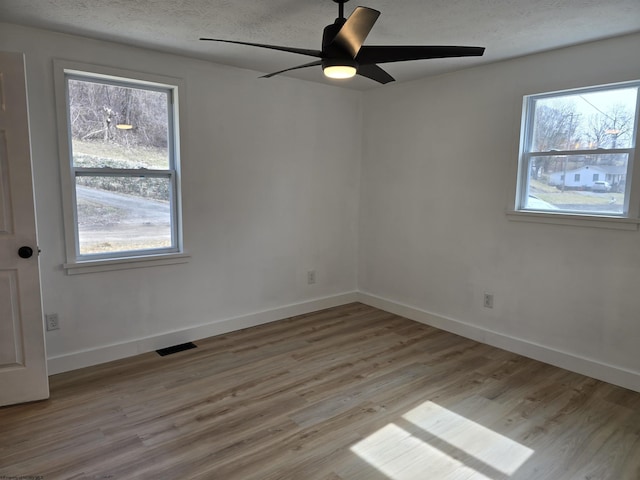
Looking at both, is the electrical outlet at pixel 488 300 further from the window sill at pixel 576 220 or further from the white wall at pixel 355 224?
the window sill at pixel 576 220

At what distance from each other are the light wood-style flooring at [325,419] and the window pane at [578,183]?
1.25 metres

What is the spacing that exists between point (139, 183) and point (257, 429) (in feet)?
6.95

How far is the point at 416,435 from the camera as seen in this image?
2.36 meters

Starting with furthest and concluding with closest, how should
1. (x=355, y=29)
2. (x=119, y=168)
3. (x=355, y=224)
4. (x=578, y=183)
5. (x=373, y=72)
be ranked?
(x=355, y=224)
(x=119, y=168)
(x=578, y=183)
(x=373, y=72)
(x=355, y=29)

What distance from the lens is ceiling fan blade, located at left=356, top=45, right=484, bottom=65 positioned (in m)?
2.06

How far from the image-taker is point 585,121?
3066mm

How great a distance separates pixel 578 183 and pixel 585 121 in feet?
1.48

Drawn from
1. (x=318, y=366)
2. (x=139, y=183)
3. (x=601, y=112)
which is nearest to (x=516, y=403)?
(x=318, y=366)

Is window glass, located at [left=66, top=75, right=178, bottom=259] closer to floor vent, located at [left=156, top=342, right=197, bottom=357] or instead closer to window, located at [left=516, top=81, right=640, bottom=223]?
floor vent, located at [left=156, top=342, right=197, bottom=357]

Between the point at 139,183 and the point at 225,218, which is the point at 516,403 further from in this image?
the point at 139,183

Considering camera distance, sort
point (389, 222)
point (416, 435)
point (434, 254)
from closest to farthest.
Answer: point (416, 435), point (434, 254), point (389, 222)

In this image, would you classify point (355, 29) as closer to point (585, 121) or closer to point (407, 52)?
point (407, 52)

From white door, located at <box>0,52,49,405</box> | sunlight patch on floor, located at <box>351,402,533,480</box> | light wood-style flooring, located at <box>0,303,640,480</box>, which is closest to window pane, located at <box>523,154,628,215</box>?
light wood-style flooring, located at <box>0,303,640,480</box>

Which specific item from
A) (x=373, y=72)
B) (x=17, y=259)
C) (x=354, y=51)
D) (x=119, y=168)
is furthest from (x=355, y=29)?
(x=17, y=259)
